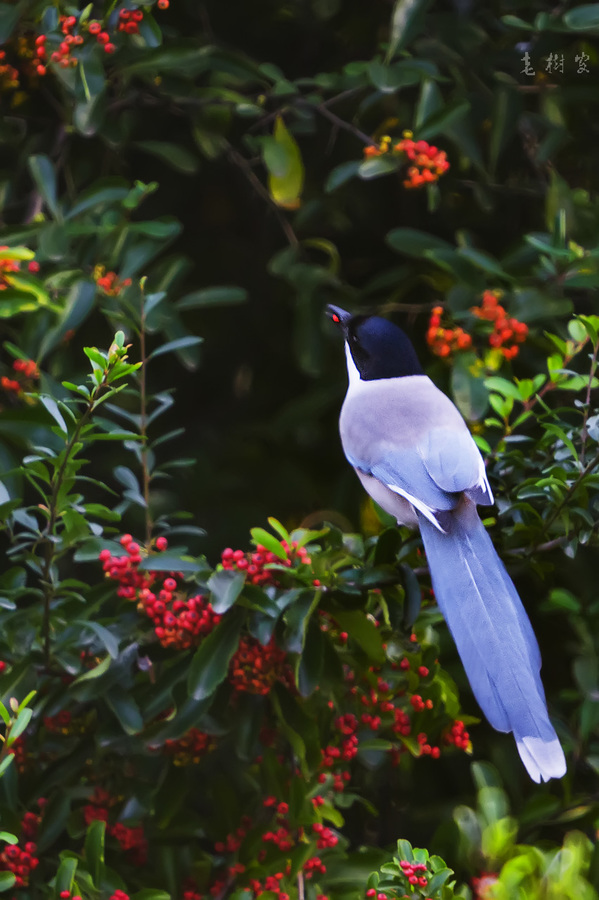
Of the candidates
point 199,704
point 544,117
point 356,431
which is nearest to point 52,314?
point 356,431

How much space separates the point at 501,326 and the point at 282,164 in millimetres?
674

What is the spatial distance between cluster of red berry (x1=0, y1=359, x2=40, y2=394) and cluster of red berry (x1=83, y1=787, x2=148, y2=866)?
2.81ft

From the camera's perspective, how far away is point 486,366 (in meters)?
2.36

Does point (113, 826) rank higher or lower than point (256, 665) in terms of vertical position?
lower

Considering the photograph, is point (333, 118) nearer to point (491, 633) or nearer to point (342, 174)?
point (342, 174)

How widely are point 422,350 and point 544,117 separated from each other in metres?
0.66

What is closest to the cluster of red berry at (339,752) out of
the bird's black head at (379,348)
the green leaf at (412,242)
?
the bird's black head at (379,348)

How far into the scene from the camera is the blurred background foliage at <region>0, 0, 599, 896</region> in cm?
225

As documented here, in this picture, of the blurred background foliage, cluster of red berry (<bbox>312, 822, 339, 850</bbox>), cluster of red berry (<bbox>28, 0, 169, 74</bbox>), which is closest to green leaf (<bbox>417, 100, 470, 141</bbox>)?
the blurred background foliage

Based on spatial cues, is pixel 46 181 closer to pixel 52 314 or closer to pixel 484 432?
pixel 52 314

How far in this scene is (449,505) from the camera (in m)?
1.86

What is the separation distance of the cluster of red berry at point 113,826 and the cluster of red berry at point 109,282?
1.04m

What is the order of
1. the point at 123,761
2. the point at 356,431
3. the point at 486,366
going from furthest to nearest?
1. the point at 486,366
2. the point at 356,431
3. the point at 123,761

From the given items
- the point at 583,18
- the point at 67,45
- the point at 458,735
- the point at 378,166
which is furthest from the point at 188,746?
the point at 583,18
